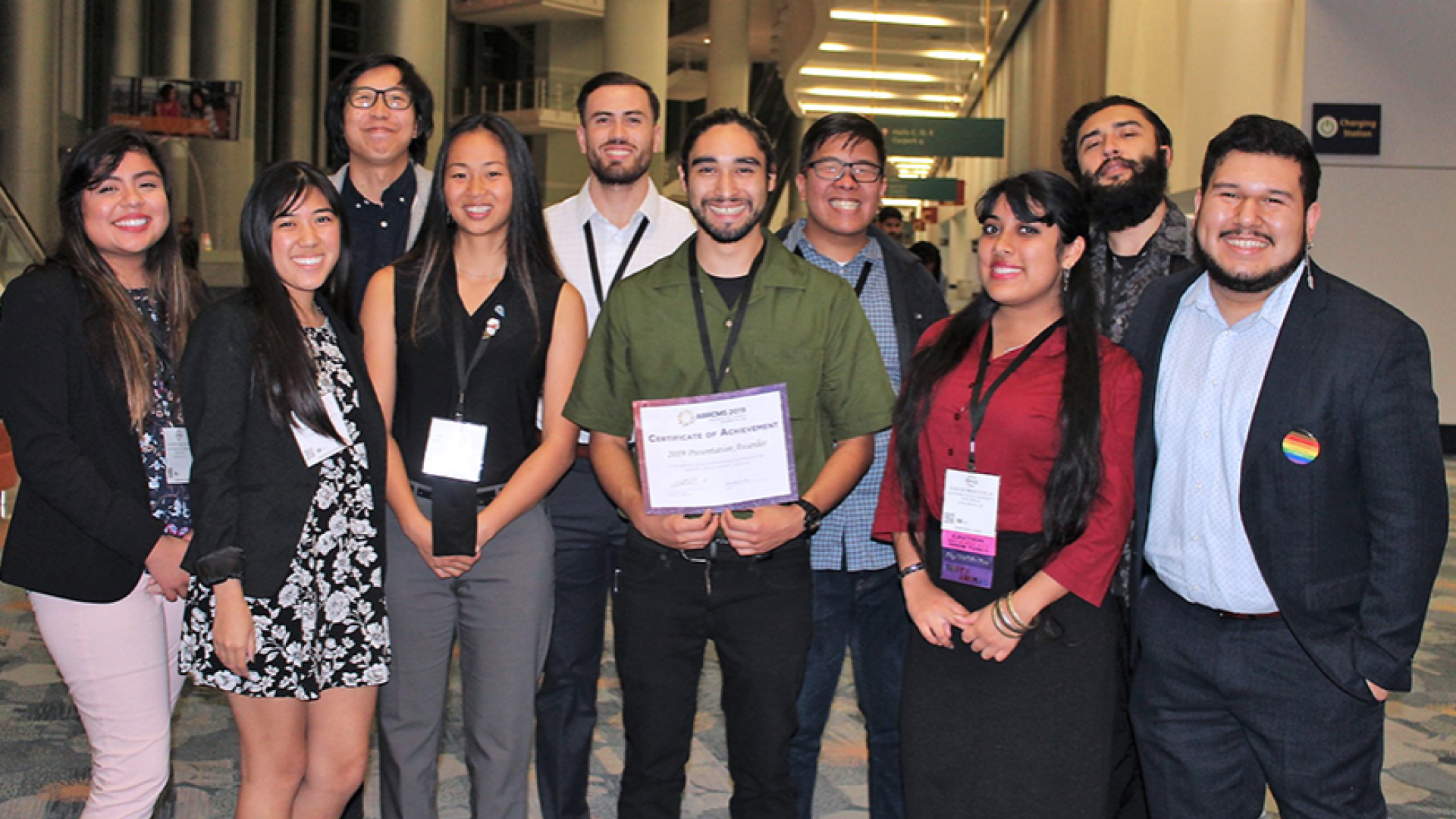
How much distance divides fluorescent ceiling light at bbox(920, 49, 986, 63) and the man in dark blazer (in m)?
18.5

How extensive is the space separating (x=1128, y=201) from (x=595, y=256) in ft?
4.69

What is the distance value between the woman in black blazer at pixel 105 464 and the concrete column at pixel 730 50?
19.9 m

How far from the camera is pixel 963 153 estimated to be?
1440 cm

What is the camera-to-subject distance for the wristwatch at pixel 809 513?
8.62 feet

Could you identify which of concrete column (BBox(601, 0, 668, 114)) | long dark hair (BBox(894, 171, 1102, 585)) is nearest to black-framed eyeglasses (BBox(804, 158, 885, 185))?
long dark hair (BBox(894, 171, 1102, 585))

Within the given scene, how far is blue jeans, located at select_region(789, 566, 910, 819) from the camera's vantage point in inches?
119

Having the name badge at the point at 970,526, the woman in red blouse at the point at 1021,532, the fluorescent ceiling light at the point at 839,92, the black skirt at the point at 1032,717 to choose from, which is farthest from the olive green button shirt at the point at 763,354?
the fluorescent ceiling light at the point at 839,92

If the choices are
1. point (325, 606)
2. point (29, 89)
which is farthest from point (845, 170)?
point (29, 89)

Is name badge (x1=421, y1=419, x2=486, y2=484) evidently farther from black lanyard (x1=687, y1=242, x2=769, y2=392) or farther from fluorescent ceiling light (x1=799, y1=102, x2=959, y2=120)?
fluorescent ceiling light (x1=799, y1=102, x2=959, y2=120)

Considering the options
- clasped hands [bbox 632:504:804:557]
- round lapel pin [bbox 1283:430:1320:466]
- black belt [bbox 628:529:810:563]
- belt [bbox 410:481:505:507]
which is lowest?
black belt [bbox 628:529:810:563]

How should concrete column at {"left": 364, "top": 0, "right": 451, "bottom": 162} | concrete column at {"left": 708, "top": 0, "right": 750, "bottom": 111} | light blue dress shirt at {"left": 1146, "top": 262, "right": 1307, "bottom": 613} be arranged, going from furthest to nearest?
concrete column at {"left": 708, "top": 0, "right": 750, "bottom": 111} < concrete column at {"left": 364, "top": 0, "right": 451, "bottom": 162} < light blue dress shirt at {"left": 1146, "top": 262, "right": 1307, "bottom": 613}

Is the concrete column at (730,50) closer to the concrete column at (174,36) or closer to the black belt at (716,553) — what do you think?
the concrete column at (174,36)

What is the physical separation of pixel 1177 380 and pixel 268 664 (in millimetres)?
1930

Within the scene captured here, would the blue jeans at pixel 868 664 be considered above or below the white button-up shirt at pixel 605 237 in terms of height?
below
